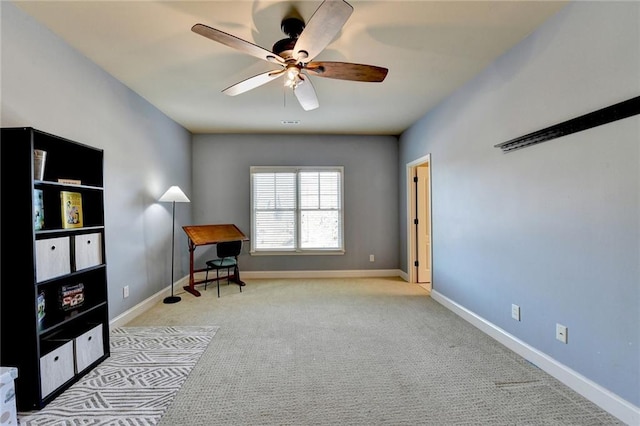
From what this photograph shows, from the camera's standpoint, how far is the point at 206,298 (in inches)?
160

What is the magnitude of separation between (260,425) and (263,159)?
168 inches

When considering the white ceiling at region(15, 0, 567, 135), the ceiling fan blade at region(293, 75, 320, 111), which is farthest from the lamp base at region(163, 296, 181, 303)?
the ceiling fan blade at region(293, 75, 320, 111)

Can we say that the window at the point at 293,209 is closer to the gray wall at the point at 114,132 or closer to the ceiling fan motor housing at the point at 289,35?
the gray wall at the point at 114,132

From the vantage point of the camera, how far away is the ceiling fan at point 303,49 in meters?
1.61

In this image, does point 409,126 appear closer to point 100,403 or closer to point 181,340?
point 181,340

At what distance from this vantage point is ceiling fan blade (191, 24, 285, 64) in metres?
1.65

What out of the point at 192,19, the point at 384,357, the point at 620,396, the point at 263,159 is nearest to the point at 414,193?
the point at 263,159

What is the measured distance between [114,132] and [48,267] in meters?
1.71

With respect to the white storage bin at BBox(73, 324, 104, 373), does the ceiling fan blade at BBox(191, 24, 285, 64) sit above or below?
above

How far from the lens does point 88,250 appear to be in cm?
224

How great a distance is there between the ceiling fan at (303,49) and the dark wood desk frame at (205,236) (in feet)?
8.03

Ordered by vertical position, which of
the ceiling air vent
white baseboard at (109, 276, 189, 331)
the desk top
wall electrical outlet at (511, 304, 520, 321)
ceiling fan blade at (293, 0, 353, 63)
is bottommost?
white baseboard at (109, 276, 189, 331)

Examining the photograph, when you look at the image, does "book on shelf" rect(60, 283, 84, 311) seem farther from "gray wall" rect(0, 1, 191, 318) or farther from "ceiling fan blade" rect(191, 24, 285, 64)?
"ceiling fan blade" rect(191, 24, 285, 64)

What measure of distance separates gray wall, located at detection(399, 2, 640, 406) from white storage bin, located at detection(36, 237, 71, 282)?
352 cm
